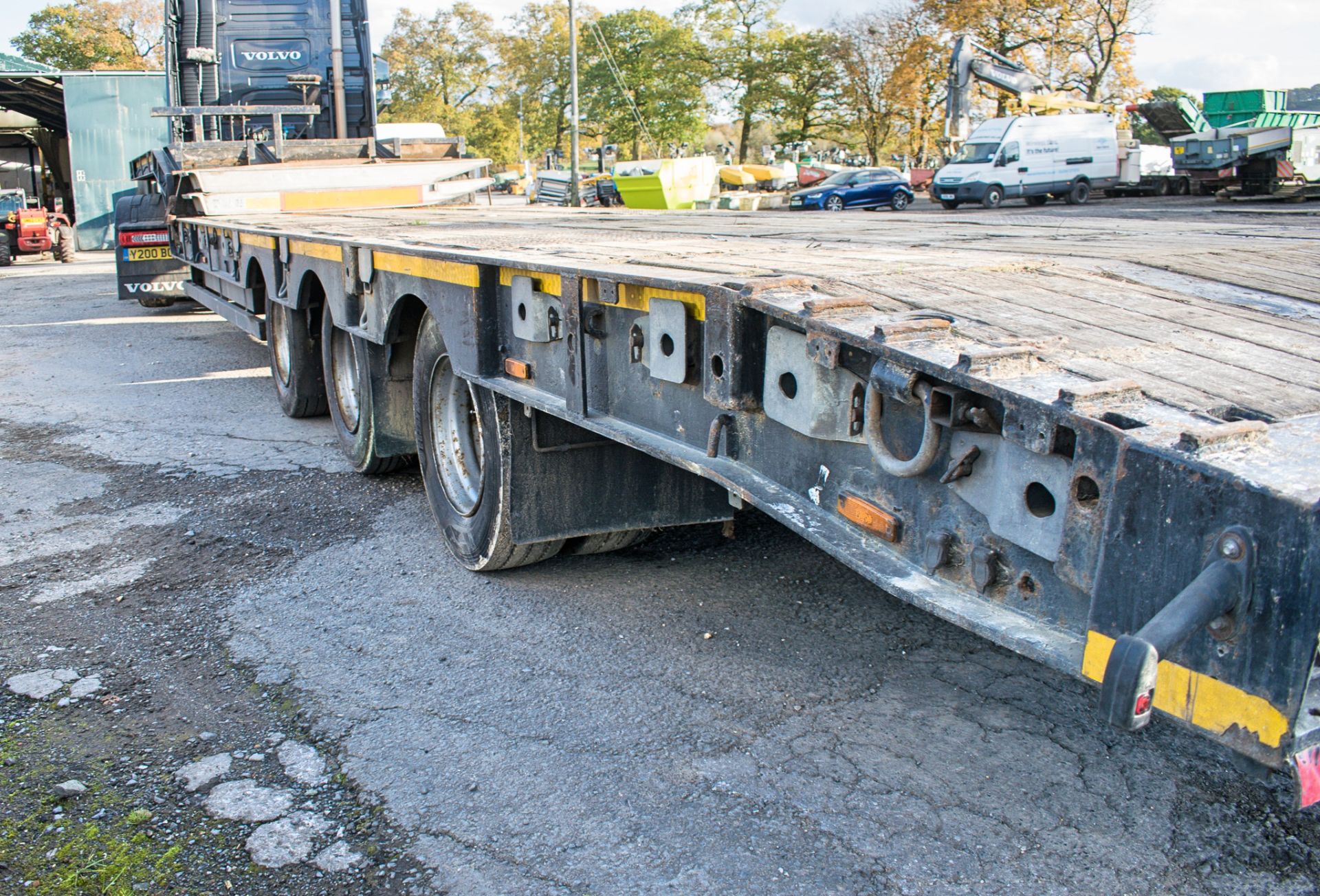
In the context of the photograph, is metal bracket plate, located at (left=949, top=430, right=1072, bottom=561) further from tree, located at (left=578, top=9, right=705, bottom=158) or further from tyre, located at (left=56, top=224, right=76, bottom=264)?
tree, located at (left=578, top=9, right=705, bottom=158)

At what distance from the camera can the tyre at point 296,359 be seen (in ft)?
21.8

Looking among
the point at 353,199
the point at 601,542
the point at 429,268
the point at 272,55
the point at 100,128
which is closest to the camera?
the point at 429,268

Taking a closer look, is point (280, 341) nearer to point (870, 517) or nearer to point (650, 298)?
point (650, 298)

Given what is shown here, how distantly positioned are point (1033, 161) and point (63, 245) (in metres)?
22.1

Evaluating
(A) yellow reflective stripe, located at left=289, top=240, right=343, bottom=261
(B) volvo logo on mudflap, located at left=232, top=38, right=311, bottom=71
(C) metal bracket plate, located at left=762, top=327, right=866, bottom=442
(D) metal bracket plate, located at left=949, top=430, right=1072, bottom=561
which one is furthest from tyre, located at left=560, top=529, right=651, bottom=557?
(B) volvo logo on mudflap, located at left=232, top=38, right=311, bottom=71

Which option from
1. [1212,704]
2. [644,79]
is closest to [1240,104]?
[1212,704]

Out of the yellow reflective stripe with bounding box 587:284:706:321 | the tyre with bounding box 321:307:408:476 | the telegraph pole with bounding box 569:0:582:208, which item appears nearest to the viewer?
the yellow reflective stripe with bounding box 587:284:706:321

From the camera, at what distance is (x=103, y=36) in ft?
179

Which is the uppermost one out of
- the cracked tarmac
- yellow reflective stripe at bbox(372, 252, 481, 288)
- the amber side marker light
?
yellow reflective stripe at bbox(372, 252, 481, 288)

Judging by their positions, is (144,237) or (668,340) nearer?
(668,340)

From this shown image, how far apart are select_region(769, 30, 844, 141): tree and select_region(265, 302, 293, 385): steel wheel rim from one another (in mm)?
51958

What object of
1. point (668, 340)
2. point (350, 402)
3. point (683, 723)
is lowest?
point (683, 723)

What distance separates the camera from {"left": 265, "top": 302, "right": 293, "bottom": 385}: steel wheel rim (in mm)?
7168

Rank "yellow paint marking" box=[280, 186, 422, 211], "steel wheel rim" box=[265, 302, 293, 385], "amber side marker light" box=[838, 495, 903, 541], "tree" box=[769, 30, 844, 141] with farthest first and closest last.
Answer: "tree" box=[769, 30, 844, 141] → "yellow paint marking" box=[280, 186, 422, 211] → "steel wheel rim" box=[265, 302, 293, 385] → "amber side marker light" box=[838, 495, 903, 541]
